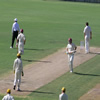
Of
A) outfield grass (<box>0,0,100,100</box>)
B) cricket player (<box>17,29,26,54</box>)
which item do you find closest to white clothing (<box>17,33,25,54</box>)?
cricket player (<box>17,29,26,54</box>)

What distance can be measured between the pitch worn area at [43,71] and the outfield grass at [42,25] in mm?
864

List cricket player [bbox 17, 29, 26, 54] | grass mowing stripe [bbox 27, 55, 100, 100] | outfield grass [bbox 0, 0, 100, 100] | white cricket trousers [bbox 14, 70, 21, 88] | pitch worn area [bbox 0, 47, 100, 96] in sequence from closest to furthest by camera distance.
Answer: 1. grass mowing stripe [bbox 27, 55, 100, 100]
2. white cricket trousers [bbox 14, 70, 21, 88]
3. pitch worn area [bbox 0, 47, 100, 96]
4. cricket player [bbox 17, 29, 26, 54]
5. outfield grass [bbox 0, 0, 100, 100]

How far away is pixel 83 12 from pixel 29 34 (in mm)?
20531

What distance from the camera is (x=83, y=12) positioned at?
195ft

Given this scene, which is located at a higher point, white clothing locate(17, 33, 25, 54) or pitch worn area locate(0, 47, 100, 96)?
white clothing locate(17, 33, 25, 54)

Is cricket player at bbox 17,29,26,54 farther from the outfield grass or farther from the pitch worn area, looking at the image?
the pitch worn area

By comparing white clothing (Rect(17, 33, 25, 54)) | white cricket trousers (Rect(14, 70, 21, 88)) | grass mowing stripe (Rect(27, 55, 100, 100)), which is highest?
white clothing (Rect(17, 33, 25, 54))

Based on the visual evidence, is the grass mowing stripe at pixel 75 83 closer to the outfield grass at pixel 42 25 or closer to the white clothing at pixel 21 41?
the outfield grass at pixel 42 25

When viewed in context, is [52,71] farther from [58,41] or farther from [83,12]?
[83,12]

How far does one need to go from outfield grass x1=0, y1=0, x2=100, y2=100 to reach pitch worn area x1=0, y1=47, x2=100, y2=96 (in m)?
0.86

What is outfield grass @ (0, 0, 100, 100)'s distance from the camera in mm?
32159

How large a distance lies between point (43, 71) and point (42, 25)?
63.1 ft

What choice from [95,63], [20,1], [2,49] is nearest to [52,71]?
[95,63]

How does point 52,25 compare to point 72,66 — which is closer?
point 72,66
